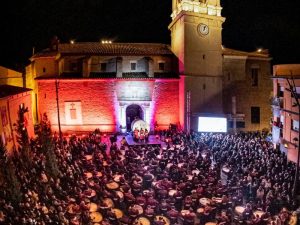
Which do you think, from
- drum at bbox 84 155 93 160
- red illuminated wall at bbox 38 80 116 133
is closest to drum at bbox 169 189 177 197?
drum at bbox 84 155 93 160

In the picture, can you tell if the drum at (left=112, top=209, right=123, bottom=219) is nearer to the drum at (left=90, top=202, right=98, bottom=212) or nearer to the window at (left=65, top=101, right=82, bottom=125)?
the drum at (left=90, top=202, right=98, bottom=212)

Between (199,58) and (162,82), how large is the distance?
4038mm

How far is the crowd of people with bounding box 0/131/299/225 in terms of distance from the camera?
14125 mm

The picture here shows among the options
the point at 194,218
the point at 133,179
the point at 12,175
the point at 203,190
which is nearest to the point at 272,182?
the point at 203,190

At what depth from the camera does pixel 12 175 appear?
14711mm

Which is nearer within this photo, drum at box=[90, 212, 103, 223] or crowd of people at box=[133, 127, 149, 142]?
drum at box=[90, 212, 103, 223]

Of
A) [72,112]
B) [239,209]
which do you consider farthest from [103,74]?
[239,209]

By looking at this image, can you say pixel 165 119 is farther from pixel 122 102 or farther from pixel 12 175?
pixel 12 175

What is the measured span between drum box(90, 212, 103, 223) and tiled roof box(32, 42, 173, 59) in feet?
72.2

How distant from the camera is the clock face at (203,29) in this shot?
1287 inches

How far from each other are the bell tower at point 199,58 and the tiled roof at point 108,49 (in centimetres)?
295

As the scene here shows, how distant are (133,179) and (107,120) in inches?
670

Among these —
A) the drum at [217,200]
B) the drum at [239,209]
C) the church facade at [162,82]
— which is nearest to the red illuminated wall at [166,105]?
the church facade at [162,82]

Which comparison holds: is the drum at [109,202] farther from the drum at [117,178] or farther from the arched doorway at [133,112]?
the arched doorway at [133,112]
